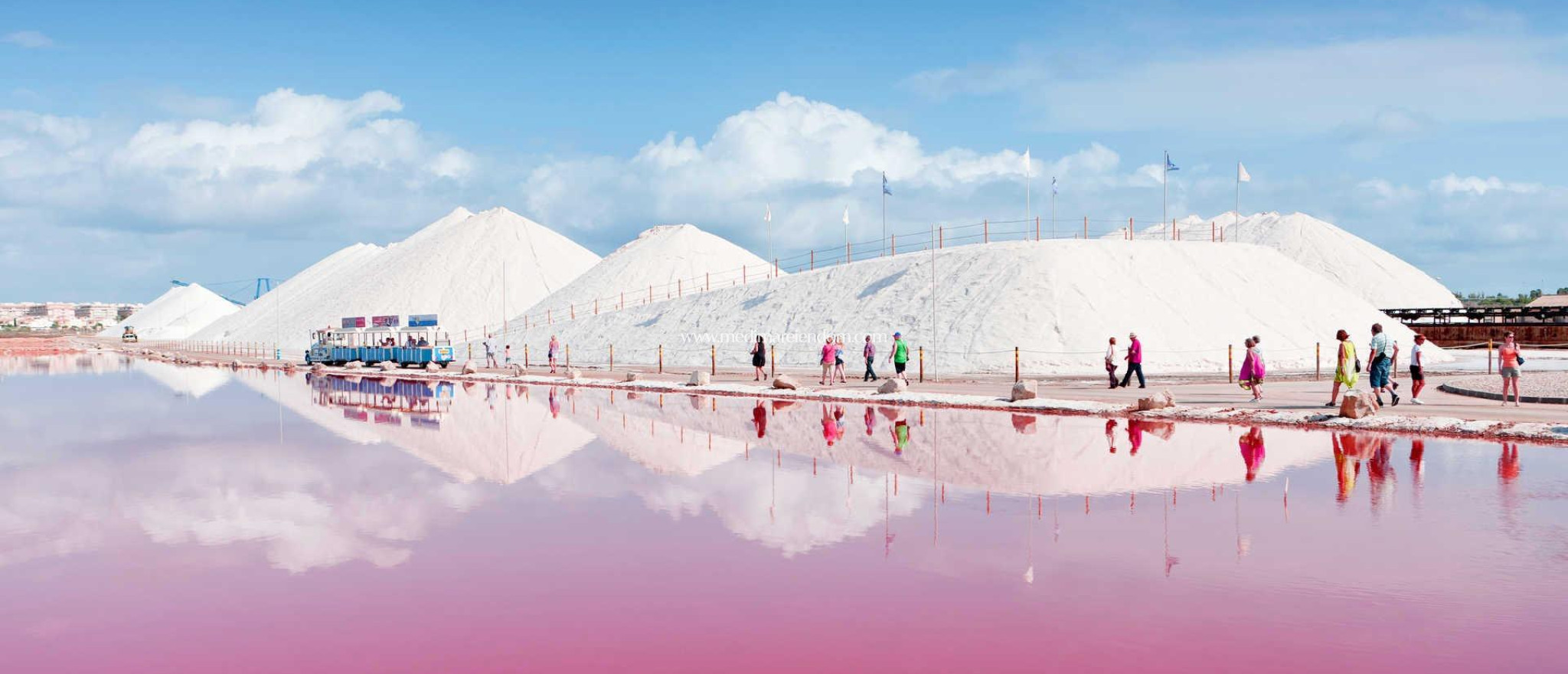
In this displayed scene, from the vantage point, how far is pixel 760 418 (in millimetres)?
22688

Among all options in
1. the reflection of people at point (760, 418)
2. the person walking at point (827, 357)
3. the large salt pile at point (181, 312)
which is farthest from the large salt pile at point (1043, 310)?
the large salt pile at point (181, 312)

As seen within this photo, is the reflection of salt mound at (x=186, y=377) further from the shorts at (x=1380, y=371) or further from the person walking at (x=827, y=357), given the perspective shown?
the shorts at (x=1380, y=371)

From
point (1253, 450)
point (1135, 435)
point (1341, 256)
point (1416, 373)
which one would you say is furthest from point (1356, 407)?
point (1341, 256)

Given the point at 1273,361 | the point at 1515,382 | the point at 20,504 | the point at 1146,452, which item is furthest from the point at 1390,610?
the point at 1273,361

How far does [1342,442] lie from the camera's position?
1695 centimetres

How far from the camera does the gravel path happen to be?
22.8 meters

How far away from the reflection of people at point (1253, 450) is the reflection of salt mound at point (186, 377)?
30475 mm

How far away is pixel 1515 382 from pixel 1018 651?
64.9ft

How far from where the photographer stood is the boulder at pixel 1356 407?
63.4 feet

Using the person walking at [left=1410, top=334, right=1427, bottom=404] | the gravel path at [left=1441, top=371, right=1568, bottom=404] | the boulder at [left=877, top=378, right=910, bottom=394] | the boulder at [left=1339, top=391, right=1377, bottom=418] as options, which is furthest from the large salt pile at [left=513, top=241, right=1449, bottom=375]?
the boulder at [left=1339, top=391, right=1377, bottom=418]

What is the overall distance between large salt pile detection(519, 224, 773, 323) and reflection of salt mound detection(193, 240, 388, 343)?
2676cm

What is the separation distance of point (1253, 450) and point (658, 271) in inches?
2684

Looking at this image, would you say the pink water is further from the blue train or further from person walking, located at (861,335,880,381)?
the blue train

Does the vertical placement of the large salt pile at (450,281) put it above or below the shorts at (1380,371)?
above
